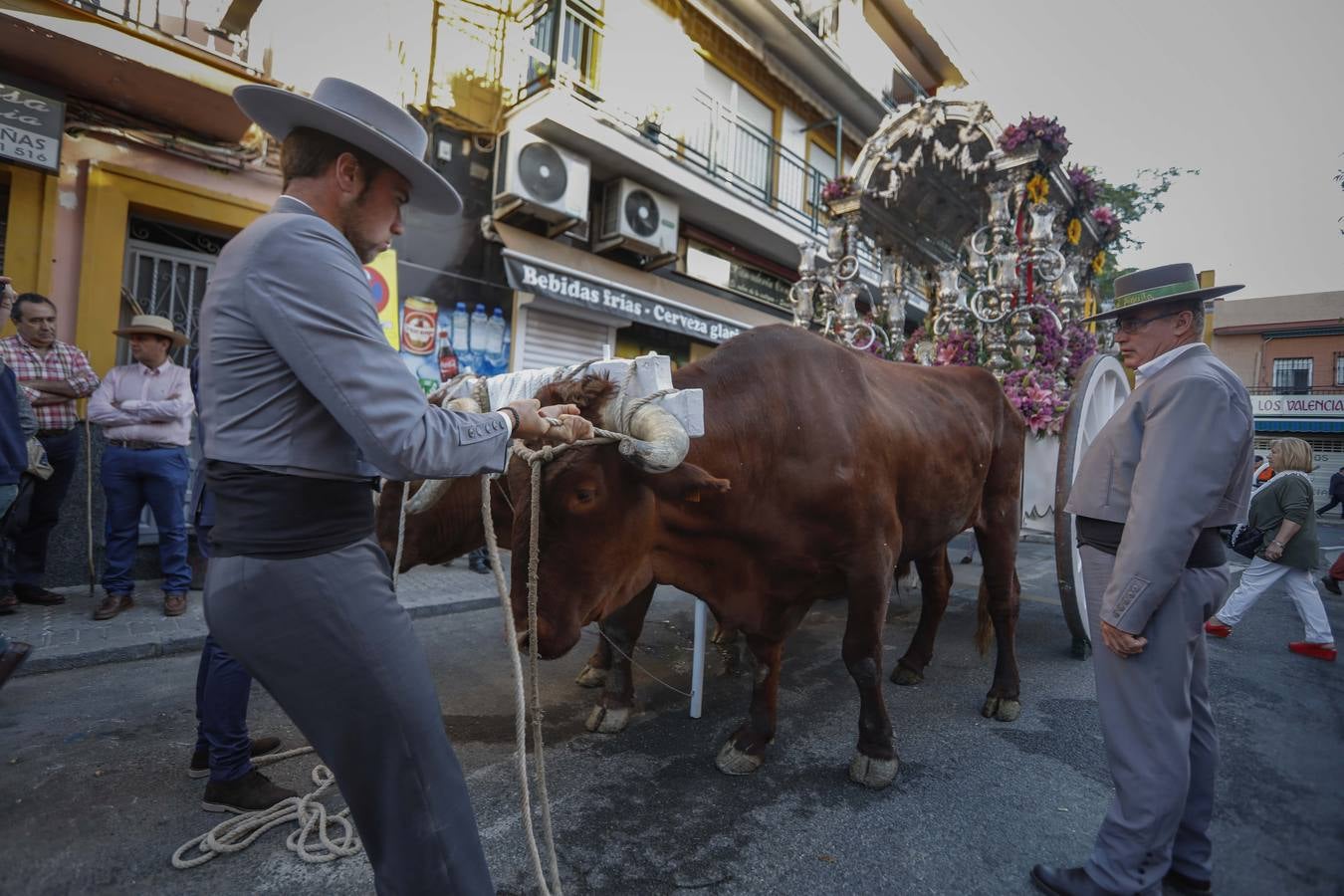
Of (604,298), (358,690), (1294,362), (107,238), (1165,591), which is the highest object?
(1294,362)

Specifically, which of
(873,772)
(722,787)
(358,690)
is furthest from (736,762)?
(358,690)

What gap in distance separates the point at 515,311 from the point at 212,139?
3805mm

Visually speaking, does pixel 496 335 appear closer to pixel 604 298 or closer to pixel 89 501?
pixel 604 298

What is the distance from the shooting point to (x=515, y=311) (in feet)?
30.7

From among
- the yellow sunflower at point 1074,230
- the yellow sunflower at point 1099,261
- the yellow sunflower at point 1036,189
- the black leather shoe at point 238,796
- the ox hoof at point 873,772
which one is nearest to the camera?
the black leather shoe at point 238,796

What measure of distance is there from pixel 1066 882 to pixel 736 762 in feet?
4.05

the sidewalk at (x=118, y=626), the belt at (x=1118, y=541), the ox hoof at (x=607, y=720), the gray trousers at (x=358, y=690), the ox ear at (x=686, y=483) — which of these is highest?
the ox ear at (x=686, y=483)

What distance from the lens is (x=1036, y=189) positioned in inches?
243

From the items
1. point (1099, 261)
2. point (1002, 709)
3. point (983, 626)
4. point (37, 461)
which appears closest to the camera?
point (1002, 709)

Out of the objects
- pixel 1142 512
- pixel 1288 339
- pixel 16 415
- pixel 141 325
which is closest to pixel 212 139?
pixel 141 325

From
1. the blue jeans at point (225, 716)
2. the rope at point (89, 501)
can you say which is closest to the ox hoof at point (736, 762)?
the blue jeans at point (225, 716)

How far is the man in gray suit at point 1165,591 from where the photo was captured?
203cm

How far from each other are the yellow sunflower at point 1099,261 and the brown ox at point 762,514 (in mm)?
6126

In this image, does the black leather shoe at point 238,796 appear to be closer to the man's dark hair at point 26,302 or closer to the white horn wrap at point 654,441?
the white horn wrap at point 654,441
